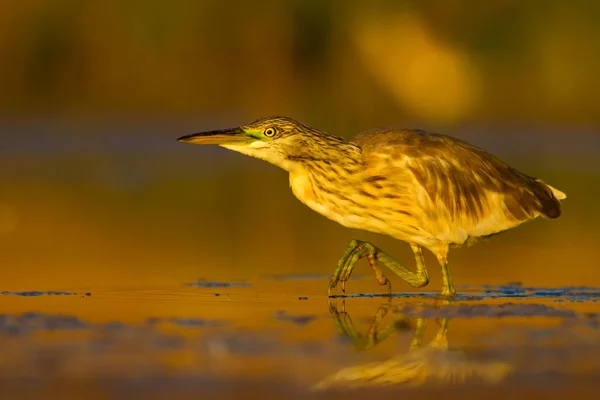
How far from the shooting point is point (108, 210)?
1527 cm

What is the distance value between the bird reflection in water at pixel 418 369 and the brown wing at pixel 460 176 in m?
2.37

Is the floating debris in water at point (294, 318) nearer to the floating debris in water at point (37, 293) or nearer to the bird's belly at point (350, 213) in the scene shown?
the bird's belly at point (350, 213)

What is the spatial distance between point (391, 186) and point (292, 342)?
261 centimetres

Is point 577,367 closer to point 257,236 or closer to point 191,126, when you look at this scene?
point 257,236

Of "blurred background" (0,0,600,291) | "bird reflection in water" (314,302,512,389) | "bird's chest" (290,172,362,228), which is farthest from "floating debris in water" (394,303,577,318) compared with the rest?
"blurred background" (0,0,600,291)

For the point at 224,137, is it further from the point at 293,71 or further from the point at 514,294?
the point at 293,71

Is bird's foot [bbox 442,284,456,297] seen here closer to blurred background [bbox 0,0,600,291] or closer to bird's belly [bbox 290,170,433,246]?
bird's belly [bbox 290,170,433,246]

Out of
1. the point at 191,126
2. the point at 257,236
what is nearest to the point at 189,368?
the point at 257,236

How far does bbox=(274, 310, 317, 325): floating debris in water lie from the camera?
28.6 feet

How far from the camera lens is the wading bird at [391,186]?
10.2 m

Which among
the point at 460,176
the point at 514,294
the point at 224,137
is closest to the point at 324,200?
the point at 224,137

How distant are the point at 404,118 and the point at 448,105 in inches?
29.3

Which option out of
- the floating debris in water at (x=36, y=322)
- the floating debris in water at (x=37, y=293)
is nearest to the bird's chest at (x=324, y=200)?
the floating debris in water at (x=37, y=293)

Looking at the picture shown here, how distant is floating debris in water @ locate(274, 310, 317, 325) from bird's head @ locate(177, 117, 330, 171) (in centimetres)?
146
